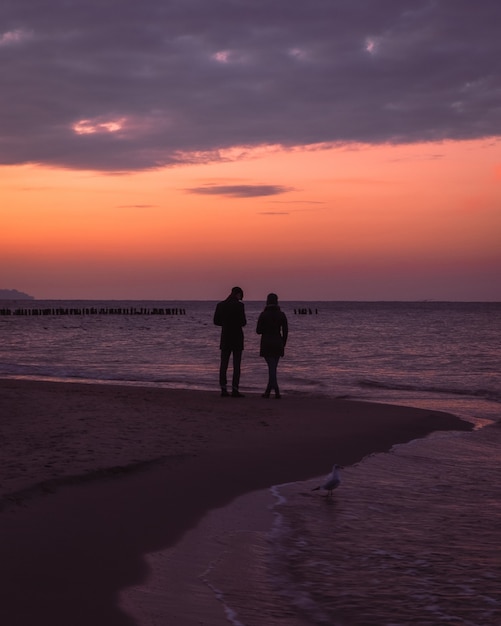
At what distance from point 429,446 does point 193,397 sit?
597 cm

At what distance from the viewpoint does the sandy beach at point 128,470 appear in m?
4.71

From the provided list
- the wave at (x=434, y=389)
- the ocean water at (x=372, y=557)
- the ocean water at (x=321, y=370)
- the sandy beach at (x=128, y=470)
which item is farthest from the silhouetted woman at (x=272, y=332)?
the ocean water at (x=372, y=557)

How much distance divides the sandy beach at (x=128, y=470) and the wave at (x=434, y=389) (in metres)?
5.76

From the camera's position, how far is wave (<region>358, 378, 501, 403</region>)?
794 inches

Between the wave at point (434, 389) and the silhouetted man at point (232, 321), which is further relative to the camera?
the wave at point (434, 389)

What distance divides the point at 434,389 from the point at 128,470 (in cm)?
1491

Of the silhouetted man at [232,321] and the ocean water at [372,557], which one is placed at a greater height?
the silhouetted man at [232,321]

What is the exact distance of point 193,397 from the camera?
1585 centimetres

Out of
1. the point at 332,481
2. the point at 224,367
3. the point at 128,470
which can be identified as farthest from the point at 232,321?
the point at 332,481

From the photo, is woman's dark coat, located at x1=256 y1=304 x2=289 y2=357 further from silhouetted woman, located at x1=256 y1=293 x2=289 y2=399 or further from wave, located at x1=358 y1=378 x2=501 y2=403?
wave, located at x1=358 y1=378 x2=501 y2=403

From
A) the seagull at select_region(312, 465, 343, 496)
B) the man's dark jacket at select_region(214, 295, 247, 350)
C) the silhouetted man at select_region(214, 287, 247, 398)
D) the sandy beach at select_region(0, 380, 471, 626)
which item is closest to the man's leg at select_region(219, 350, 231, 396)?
the silhouetted man at select_region(214, 287, 247, 398)

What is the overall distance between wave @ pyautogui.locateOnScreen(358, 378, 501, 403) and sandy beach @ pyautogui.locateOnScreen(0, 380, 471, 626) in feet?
18.9

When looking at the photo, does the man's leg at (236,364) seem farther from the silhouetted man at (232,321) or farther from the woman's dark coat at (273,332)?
the woman's dark coat at (273,332)

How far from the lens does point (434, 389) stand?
21578mm
